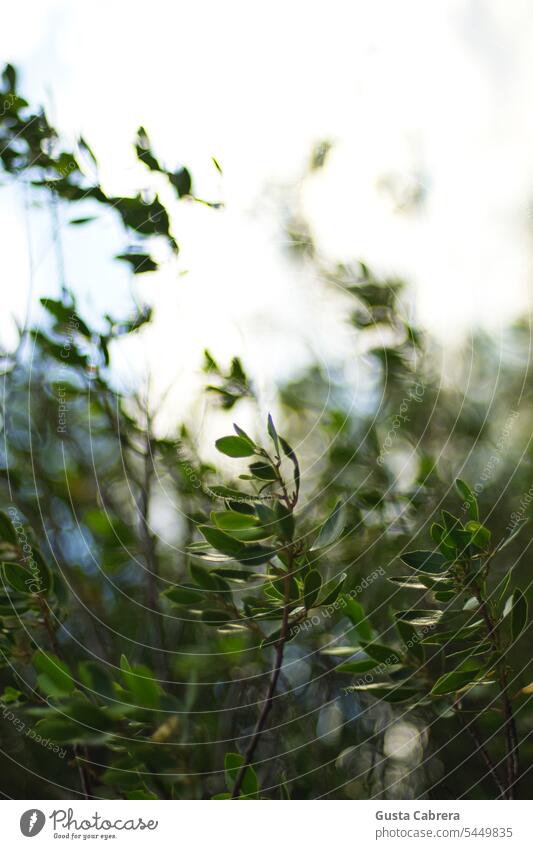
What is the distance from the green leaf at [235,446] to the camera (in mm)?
518

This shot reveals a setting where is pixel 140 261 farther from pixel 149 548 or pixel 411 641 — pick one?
pixel 411 641

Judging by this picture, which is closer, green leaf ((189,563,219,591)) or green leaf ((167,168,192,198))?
green leaf ((189,563,219,591))

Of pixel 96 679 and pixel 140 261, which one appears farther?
pixel 140 261

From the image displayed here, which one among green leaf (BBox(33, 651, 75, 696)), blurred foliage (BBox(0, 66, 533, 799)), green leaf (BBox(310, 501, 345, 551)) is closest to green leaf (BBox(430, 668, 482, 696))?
blurred foliage (BBox(0, 66, 533, 799))

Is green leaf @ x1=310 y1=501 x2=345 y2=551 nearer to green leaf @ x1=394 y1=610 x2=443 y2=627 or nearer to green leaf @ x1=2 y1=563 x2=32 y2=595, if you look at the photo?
green leaf @ x1=394 y1=610 x2=443 y2=627

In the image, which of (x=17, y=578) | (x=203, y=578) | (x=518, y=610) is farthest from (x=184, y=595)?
(x=518, y=610)

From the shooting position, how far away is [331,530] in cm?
53

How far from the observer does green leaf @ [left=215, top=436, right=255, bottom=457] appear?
1.70 ft

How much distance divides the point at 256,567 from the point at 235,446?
229mm

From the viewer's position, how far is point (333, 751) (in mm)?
690

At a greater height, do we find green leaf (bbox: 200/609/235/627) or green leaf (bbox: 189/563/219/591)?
green leaf (bbox: 189/563/219/591)

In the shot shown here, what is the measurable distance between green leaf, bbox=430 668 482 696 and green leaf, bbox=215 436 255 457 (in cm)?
19

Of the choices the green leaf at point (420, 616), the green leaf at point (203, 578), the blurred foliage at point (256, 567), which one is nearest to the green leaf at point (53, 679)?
the blurred foliage at point (256, 567)

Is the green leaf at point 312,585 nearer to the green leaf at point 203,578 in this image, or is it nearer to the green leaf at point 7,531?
the green leaf at point 203,578
